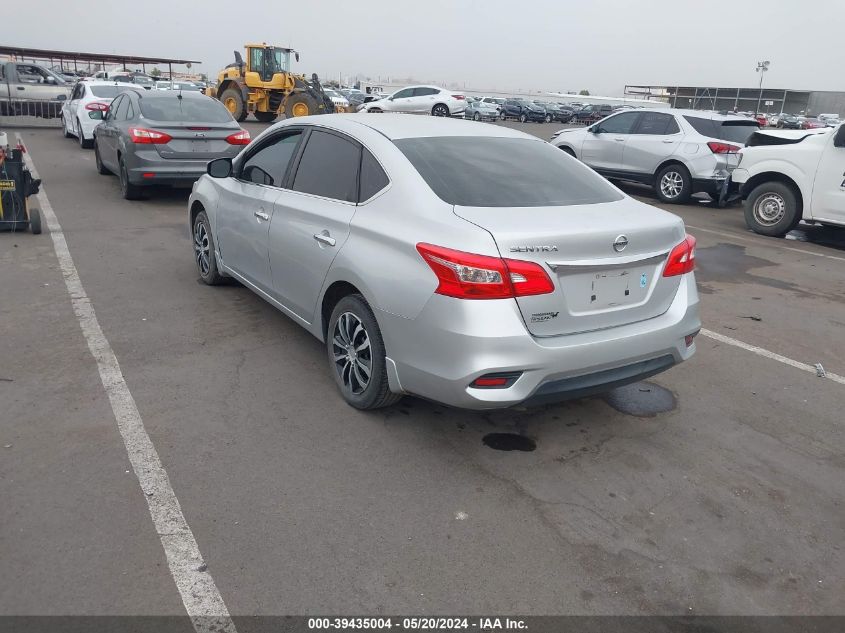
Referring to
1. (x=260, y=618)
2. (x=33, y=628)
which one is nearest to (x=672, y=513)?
(x=260, y=618)

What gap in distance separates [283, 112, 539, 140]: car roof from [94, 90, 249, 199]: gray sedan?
18.3ft

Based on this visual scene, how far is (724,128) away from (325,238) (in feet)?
35.4

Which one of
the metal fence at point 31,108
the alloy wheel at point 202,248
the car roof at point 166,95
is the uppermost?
the car roof at point 166,95

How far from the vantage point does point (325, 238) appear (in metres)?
4.18

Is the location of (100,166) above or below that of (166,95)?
below

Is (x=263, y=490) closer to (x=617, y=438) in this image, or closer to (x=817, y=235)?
(x=617, y=438)

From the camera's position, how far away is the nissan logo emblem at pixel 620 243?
3510 mm

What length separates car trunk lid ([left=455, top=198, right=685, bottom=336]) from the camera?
131 inches

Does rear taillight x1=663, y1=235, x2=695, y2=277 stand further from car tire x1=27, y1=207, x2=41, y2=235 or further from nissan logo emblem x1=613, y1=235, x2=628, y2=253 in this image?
car tire x1=27, y1=207, x2=41, y2=235

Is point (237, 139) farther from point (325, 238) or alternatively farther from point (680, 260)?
point (680, 260)

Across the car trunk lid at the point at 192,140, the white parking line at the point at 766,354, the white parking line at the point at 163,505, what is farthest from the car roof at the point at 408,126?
the car trunk lid at the point at 192,140

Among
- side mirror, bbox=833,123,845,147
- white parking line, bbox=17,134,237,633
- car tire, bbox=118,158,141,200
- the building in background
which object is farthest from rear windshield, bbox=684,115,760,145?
A: the building in background

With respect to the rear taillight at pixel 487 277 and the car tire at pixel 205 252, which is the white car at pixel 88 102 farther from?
the rear taillight at pixel 487 277

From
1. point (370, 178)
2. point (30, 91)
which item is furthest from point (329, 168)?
point (30, 91)
